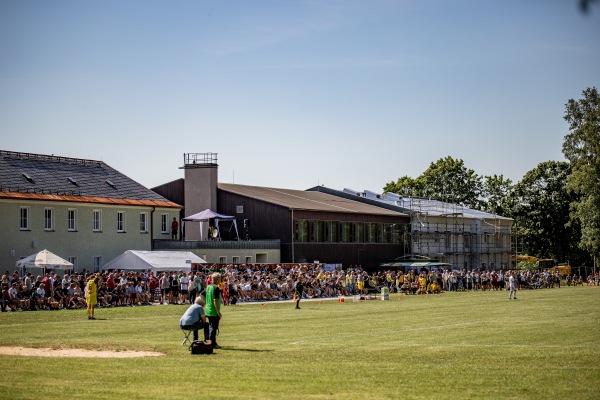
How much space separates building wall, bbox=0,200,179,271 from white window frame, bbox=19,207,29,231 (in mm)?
194

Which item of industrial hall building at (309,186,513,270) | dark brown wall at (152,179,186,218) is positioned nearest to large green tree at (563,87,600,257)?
industrial hall building at (309,186,513,270)

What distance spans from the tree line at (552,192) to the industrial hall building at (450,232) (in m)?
6.41

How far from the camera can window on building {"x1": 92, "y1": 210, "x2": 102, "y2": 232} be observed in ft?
197

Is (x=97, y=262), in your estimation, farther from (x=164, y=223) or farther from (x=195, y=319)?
(x=195, y=319)

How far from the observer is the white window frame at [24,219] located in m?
54.9

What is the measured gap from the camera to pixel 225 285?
156 ft

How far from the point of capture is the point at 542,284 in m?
81.0

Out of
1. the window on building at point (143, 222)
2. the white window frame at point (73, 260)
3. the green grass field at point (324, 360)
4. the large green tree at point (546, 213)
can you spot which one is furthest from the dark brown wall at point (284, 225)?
the large green tree at point (546, 213)

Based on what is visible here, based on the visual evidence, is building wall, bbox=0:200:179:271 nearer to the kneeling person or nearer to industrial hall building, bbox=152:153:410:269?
industrial hall building, bbox=152:153:410:269

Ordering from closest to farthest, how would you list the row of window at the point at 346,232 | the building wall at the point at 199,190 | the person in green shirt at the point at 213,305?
the person in green shirt at the point at 213,305 → the row of window at the point at 346,232 → the building wall at the point at 199,190

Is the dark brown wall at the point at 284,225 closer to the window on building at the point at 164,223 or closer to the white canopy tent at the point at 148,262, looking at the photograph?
the window on building at the point at 164,223

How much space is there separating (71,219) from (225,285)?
15900 mm

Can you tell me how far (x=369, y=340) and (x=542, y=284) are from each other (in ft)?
193

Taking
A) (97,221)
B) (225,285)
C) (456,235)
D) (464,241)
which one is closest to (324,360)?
(225,285)
